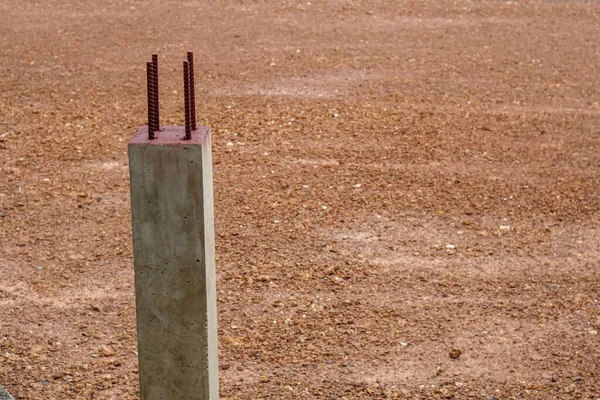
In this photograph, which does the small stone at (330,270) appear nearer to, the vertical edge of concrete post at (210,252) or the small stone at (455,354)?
the small stone at (455,354)

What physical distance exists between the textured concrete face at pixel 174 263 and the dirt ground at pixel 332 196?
103cm

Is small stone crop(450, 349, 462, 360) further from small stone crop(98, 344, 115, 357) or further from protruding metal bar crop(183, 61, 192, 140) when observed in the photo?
protruding metal bar crop(183, 61, 192, 140)

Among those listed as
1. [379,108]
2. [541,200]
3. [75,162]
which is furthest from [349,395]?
[379,108]

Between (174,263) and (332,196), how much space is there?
3.71 metres

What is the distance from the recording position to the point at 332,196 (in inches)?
307

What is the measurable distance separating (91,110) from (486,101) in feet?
12.6

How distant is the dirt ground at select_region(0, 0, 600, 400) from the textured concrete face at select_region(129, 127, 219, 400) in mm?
1026

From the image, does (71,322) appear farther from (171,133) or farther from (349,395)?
(171,133)

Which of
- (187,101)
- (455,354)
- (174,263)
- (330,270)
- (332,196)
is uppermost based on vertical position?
(187,101)

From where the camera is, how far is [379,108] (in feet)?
31.2

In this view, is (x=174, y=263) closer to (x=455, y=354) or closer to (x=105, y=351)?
(x=105, y=351)

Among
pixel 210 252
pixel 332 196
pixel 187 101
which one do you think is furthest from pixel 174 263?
pixel 332 196

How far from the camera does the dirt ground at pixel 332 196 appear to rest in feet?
18.8

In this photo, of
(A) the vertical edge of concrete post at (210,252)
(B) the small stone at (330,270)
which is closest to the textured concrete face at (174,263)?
(A) the vertical edge of concrete post at (210,252)
